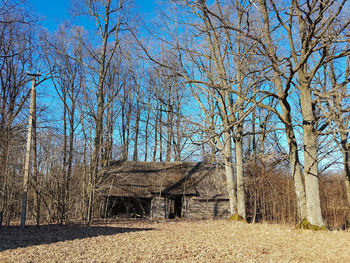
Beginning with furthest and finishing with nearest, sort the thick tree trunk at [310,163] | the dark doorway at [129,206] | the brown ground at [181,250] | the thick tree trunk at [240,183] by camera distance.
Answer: the dark doorway at [129,206] < the thick tree trunk at [240,183] < the thick tree trunk at [310,163] < the brown ground at [181,250]

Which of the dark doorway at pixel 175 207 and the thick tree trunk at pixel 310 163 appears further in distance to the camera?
the dark doorway at pixel 175 207

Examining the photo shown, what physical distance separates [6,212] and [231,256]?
11.4 metres

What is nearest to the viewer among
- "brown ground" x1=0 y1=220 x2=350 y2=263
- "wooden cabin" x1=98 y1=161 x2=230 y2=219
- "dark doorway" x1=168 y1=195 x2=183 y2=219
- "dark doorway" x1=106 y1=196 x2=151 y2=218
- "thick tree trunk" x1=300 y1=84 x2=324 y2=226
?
"brown ground" x1=0 y1=220 x2=350 y2=263

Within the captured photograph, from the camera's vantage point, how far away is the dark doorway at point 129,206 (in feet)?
66.5

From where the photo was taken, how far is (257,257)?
20.0 feet

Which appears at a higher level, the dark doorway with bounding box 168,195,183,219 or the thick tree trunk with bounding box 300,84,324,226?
the thick tree trunk with bounding box 300,84,324,226

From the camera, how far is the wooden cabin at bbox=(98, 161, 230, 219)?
2006cm

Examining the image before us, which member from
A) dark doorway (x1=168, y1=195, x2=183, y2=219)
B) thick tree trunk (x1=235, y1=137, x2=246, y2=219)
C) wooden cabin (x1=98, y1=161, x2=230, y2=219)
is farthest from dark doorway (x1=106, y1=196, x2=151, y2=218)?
thick tree trunk (x1=235, y1=137, x2=246, y2=219)

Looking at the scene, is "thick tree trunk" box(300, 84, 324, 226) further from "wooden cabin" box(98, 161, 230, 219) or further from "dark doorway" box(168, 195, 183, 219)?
"dark doorway" box(168, 195, 183, 219)

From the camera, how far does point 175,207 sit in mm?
21938

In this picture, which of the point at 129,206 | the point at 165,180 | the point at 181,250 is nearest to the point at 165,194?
the point at 165,180

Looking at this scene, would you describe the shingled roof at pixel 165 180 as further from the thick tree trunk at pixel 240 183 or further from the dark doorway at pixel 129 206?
the thick tree trunk at pixel 240 183

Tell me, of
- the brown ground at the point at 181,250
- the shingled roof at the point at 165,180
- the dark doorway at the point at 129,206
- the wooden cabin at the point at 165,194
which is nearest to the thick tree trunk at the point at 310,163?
the brown ground at the point at 181,250

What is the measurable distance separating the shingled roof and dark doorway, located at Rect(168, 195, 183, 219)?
127 centimetres
